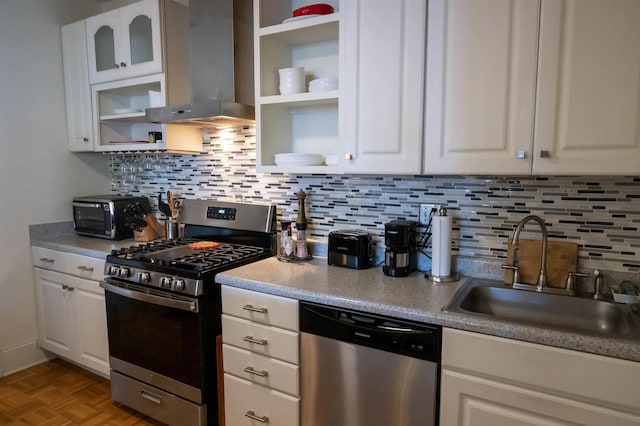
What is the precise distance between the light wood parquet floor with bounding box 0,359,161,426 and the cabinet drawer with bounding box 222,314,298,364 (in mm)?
878

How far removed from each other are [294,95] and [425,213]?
85cm

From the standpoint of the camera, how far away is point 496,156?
149 cm

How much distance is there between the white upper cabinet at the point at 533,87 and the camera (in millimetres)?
1296

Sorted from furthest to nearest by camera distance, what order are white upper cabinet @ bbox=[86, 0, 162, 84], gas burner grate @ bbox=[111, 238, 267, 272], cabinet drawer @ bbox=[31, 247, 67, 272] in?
cabinet drawer @ bbox=[31, 247, 67, 272] → white upper cabinet @ bbox=[86, 0, 162, 84] → gas burner grate @ bbox=[111, 238, 267, 272]

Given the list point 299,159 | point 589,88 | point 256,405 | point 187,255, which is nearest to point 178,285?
point 187,255

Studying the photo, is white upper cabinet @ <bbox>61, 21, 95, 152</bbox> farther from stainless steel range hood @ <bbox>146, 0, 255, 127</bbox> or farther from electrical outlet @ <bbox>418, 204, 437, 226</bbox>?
electrical outlet @ <bbox>418, 204, 437, 226</bbox>

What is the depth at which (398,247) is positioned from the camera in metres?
1.81

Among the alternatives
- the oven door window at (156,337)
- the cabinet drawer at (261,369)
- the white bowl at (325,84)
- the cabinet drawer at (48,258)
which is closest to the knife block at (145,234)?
the cabinet drawer at (48,258)

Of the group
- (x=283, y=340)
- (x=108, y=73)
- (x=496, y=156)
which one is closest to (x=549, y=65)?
(x=496, y=156)

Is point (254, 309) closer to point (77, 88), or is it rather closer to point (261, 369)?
point (261, 369)

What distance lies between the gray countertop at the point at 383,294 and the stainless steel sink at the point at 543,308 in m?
0.07

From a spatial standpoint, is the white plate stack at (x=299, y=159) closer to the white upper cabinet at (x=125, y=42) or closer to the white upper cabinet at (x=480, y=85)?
the white upper cabinet at (x=480, y=85)

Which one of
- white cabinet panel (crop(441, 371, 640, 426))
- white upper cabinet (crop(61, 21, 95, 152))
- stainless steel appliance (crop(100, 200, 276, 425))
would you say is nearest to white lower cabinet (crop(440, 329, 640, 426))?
white cabinet panel (crop(441, 371, 640, 426))

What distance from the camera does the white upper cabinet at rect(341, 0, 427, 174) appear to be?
5.25 feet
